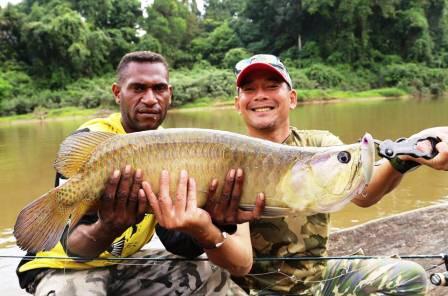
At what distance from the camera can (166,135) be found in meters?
1.85

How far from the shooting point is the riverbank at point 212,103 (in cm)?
2673

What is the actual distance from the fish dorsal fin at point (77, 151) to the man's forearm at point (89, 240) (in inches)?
12.6

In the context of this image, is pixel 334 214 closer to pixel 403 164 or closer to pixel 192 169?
pixel 403 164

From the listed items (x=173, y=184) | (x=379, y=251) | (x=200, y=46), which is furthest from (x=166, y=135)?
(x=200, y=46)

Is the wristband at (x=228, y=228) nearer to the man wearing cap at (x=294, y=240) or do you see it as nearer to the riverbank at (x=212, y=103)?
the man wearing cap at (x=294, y=240)

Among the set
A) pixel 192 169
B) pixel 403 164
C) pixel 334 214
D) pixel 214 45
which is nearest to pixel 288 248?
pixel 403 164

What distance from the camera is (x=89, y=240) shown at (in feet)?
7.36

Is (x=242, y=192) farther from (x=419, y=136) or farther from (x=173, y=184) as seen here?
(x=419, y=136)

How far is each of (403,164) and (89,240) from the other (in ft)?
5.02

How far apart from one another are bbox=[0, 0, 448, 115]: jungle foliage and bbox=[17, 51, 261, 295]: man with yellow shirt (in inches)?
1029

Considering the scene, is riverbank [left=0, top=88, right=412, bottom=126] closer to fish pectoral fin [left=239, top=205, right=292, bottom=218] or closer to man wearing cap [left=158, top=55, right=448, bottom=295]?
man wearing cap [left=158, top=55, right=448, bottom=295]

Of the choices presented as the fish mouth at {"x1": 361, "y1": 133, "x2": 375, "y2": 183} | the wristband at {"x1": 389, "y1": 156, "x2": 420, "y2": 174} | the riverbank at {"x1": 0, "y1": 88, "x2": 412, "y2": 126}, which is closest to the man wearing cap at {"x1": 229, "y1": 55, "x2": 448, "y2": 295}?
the wristband at {"x1": 389, "y1": 156, "x2": 420, "y2": 174}

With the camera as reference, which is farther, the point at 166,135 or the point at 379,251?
the point at 379,251

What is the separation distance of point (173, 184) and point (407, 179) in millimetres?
7183
